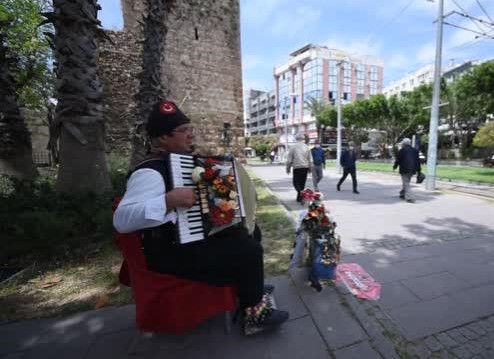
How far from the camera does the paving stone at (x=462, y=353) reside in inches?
71.0

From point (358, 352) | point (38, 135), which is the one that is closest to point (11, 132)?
point (358, 352)

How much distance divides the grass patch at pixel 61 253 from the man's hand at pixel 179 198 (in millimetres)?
1578

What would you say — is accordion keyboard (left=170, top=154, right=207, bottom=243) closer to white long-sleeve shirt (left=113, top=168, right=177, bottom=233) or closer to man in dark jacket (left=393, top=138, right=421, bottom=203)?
white long-sleeve shirt (left=113, top=168, right=177, bottom=233)

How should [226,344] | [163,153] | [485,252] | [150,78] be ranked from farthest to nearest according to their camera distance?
[150,78] → [485,252] → [226,344] → [163,153]

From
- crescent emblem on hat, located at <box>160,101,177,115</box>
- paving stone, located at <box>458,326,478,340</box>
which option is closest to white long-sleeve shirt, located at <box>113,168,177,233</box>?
crescent emblem on hat, located at <box>160,101,177,115</box>

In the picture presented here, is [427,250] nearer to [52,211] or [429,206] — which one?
[429,206]

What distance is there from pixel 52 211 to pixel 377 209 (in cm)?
614

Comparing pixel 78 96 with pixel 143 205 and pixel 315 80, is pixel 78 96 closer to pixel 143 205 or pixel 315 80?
pixel 143 205

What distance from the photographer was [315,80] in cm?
5272

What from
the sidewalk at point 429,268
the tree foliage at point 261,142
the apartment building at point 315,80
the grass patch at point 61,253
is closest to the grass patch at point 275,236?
the grass patch at point 61,253

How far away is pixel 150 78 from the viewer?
585 centimetres

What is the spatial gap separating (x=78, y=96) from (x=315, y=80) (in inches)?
2157

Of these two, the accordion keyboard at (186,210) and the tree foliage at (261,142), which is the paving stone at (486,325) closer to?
the accordion keyboard at (186,210)

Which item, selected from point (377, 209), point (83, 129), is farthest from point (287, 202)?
point (83, 129)
